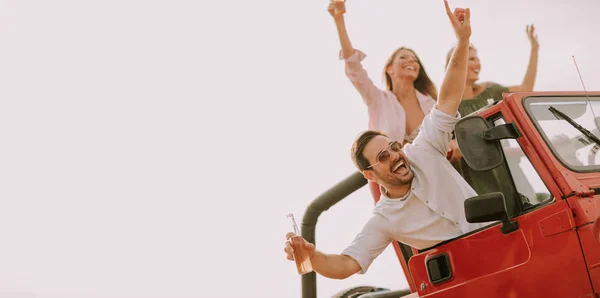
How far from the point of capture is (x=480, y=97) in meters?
4.79

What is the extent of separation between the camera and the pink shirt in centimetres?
493

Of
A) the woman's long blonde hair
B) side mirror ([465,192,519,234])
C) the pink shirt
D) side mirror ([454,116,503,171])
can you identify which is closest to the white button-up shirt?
side mirror ([454,116,503,171])

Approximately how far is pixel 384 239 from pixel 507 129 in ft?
3.57

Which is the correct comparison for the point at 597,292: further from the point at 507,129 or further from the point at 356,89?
the point at 356,89

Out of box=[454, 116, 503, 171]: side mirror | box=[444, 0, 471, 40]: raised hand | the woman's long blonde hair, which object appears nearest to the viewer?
box=[454, 116, 503, 171]: side mirror

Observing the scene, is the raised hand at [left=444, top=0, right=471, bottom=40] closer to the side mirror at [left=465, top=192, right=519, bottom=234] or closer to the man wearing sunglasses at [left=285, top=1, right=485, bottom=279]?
the man wearing sunglasses at [left=285, top=1, right=485, bottom=279]

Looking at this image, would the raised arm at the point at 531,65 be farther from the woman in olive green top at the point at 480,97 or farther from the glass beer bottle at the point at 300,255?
the glass beer bottle at the point at 300,255

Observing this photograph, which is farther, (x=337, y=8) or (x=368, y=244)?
(x=337, y=8)

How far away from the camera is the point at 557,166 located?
309cm

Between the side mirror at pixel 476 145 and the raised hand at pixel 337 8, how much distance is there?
2.14 meters

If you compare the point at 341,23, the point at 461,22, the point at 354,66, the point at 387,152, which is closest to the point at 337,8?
the point at 341,23

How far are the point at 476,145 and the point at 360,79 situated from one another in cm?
217

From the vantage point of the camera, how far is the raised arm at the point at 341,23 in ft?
16.3

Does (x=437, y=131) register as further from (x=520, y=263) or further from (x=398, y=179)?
(x=520, y=263)
